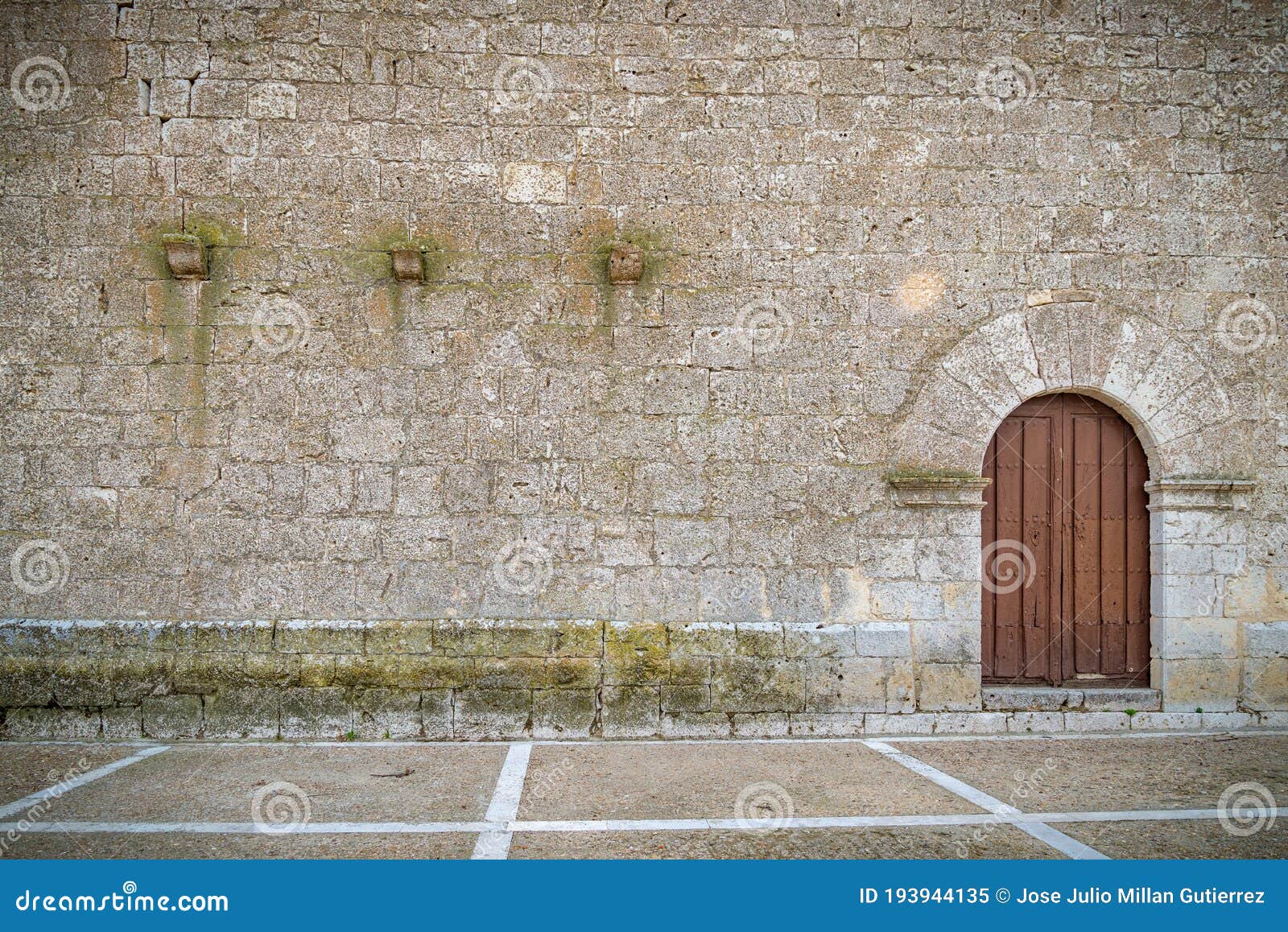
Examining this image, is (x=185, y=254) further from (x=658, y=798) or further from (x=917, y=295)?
(x=917, y=295)

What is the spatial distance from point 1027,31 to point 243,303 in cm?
524

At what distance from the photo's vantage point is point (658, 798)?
3803mm

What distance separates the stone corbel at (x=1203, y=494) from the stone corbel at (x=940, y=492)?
119 cm

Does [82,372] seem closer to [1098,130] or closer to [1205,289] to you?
[1098,130]

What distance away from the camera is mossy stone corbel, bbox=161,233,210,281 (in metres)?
4.82

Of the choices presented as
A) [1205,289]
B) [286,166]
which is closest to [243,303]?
[286,166]

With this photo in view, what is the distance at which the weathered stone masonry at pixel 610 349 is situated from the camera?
4.89 meters

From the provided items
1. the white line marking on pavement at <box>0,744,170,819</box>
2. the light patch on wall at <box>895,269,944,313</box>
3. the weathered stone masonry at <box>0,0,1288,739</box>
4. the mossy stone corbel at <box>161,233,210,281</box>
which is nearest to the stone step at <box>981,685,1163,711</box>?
the weathered stone masonry at <box>0,0,1288,739</box>

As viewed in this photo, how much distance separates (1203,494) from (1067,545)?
868mm

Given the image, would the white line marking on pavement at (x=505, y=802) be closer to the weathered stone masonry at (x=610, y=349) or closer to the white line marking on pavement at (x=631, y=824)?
the white line marking on pavement at (x=631, y=824)

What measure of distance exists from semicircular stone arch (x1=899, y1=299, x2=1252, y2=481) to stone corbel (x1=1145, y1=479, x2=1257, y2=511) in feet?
0.22

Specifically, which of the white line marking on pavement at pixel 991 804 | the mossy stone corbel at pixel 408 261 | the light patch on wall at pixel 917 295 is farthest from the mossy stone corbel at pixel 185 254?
the white line marking on pavement at pixel 991 804

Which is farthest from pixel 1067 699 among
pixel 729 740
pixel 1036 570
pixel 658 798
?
pixel 658 798

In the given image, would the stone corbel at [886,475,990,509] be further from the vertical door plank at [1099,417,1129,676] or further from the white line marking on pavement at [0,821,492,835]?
the white line marking on pavement at [0,821,492,835]
